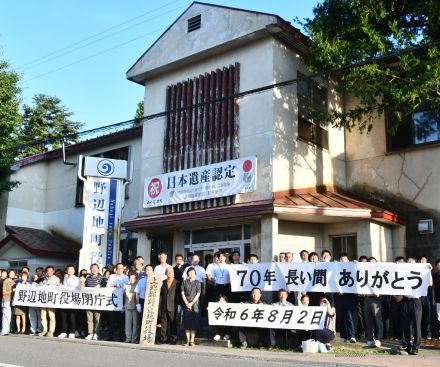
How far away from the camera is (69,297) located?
1417cm

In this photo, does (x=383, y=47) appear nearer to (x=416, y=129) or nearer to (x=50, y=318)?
(x=416, y=129)

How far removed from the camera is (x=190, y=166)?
682 inches

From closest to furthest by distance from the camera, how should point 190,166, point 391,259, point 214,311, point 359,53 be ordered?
point 214,311 → point 359,53 → point 391,259 → point 190,166

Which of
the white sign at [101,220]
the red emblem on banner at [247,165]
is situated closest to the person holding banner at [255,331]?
the red emblem on banner at [247,165]

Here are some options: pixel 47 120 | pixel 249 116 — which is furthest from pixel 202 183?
pixel 47 120

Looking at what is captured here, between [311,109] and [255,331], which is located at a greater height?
[311,109]

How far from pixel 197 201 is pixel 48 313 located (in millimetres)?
5333

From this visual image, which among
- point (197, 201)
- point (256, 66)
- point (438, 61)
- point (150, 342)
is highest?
point (256, 66)

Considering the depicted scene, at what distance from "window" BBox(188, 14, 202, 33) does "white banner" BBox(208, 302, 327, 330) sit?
32.7 feet

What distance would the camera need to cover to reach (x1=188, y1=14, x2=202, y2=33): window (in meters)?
18.0

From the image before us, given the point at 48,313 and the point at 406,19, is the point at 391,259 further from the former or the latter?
the point at 48,313

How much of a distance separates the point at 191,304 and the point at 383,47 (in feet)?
25.4

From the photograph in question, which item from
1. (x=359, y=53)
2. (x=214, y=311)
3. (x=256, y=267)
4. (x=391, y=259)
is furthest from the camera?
(x=391, y=259)

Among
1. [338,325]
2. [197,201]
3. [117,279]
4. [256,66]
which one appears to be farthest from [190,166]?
[338,325]
